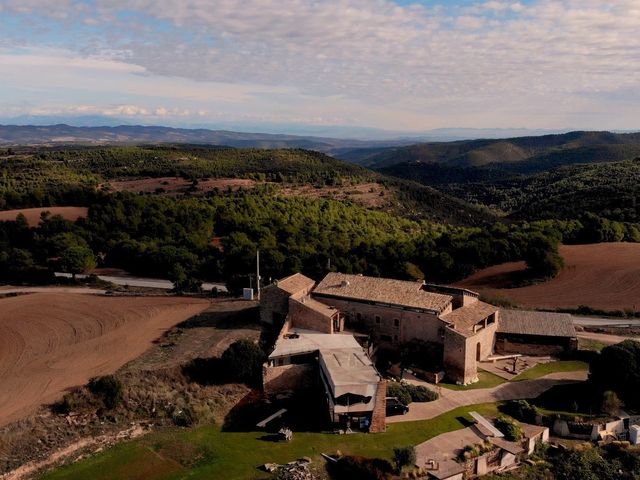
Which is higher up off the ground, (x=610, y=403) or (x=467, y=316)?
(x=467, y=316)

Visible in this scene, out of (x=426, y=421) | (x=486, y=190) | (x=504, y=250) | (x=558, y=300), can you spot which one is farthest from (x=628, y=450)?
(x=486, y=190)

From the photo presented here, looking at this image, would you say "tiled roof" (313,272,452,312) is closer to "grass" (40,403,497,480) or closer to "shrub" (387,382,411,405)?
"shrub" (387,382,411,405)

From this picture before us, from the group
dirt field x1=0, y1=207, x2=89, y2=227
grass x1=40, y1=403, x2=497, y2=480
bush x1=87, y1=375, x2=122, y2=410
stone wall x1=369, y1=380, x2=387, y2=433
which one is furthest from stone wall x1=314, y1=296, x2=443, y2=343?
dirt field x1=0, y1=207, x2=89, y2=227

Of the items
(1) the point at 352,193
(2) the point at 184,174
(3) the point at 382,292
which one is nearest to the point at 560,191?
(1) the point at 352,193

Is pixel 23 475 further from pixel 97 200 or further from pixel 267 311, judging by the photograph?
pixel 97 200

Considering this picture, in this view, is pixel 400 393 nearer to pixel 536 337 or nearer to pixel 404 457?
pixel 404 457

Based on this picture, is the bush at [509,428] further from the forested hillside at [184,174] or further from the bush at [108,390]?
the forested hillside at [184,174]

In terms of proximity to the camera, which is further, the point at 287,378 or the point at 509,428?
the point at 287,378
